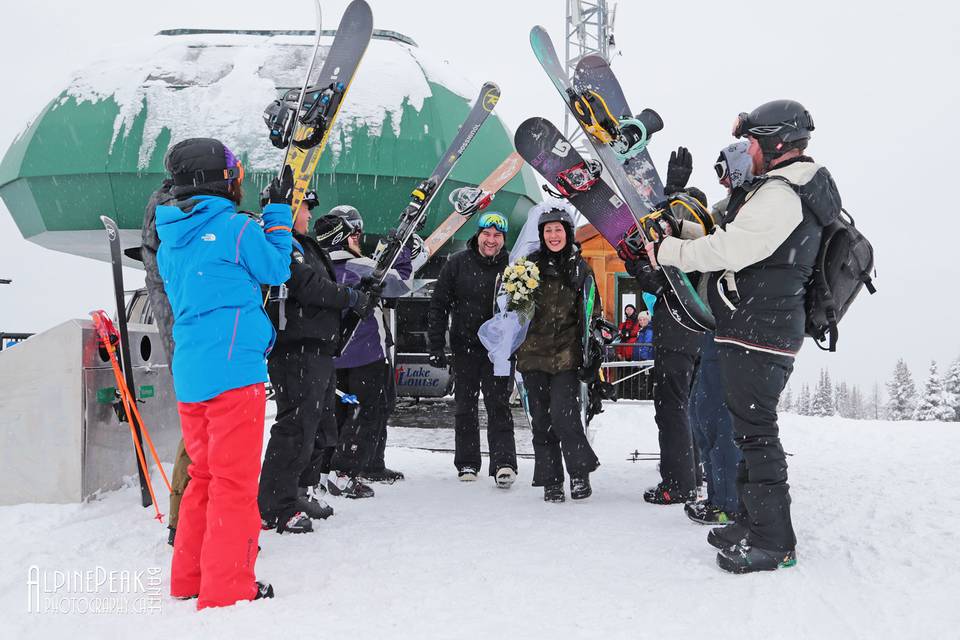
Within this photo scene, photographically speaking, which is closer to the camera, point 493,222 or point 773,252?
point 773,252

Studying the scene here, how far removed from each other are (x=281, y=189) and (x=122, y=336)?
5.10 ft

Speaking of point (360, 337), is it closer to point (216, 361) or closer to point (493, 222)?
point (493, 222)

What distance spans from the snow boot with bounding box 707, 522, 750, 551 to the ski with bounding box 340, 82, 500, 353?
206cm

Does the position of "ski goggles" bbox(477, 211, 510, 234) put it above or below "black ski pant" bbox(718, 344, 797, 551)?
above

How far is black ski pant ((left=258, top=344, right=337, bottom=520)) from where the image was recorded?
298 cm

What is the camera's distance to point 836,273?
7.86 feet

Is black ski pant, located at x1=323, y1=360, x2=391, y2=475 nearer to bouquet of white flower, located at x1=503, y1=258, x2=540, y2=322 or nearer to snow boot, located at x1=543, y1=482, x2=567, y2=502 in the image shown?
Answer: bouquet of white flower, located at x1=503, y1=258, x2=540, y2=322

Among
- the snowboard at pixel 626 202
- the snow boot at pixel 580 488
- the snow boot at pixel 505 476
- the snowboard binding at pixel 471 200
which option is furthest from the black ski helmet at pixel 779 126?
the snowboard binding at pixel 471 200

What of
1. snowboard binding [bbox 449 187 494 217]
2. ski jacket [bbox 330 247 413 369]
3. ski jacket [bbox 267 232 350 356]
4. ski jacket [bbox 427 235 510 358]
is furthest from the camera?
snowboard binding [bbox 449 187 494 217]

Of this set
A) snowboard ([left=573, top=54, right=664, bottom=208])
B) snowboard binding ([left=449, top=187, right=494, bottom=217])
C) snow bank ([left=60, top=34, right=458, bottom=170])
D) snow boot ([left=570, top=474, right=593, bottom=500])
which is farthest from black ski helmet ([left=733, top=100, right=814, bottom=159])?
snow bank ([left=60, top=34, right=458, bottom=170])

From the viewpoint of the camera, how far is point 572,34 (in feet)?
50.1

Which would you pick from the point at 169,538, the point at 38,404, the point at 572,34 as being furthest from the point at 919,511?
the point at 572,34

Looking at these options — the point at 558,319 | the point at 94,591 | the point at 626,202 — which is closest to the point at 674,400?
the point at 558,319

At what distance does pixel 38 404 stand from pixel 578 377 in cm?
302
